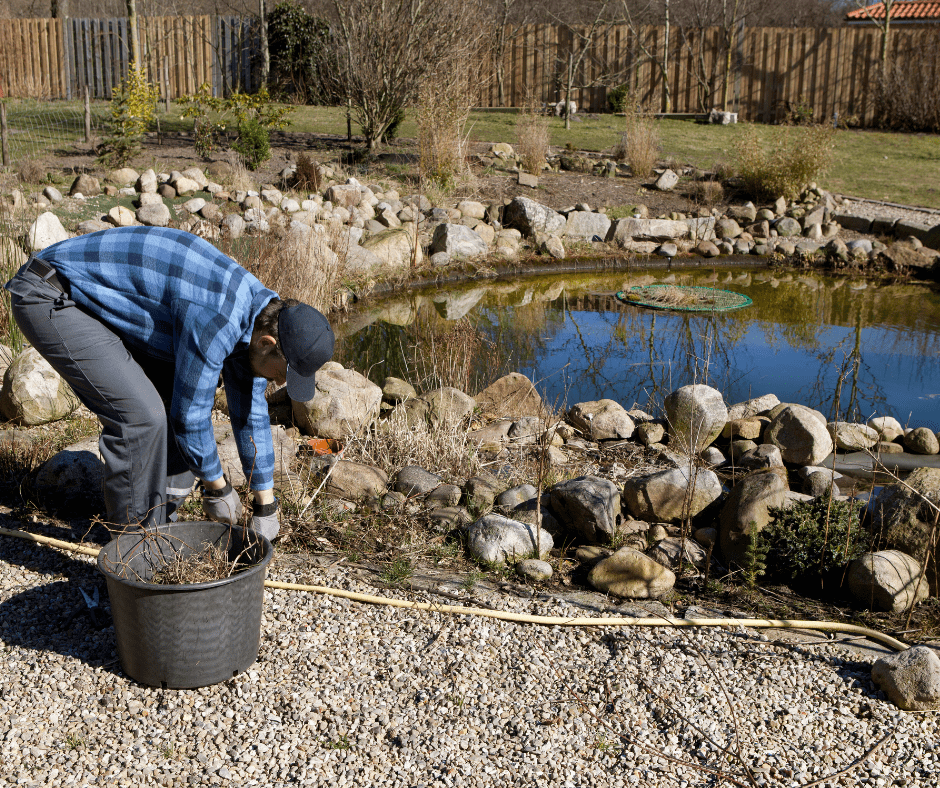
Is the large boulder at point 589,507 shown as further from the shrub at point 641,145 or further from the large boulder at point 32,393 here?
the shrub at point 641,145

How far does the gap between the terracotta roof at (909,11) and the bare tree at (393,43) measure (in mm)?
15312

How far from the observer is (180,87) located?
17.0m

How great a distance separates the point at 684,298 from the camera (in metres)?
8.33

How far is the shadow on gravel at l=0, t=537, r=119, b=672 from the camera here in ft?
8.91

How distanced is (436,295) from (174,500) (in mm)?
5754

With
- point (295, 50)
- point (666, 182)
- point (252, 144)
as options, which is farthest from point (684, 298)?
point (295, 50)

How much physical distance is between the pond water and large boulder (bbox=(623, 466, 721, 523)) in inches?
43.0

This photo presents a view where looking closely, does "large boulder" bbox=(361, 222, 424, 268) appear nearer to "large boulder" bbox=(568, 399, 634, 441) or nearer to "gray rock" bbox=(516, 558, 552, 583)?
"large boulder" bbox=(568, 399, 634, 441)

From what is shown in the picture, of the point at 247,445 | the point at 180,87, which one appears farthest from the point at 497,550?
the point at 180,87

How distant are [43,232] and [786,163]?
343 inches

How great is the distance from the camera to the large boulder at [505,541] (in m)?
3.38

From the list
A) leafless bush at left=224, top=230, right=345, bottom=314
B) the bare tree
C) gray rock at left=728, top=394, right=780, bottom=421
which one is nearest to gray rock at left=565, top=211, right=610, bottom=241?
the bare tree

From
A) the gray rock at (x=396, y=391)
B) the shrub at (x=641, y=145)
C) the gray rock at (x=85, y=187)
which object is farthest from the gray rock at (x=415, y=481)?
the shrub at (x=641, y=145)

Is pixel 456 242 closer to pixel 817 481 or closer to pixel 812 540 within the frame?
pixel 817 481
